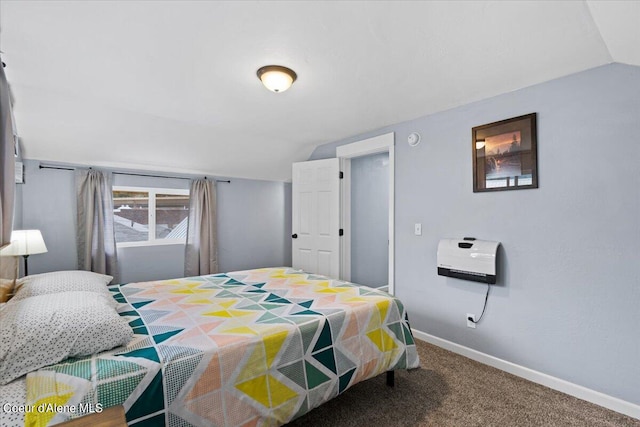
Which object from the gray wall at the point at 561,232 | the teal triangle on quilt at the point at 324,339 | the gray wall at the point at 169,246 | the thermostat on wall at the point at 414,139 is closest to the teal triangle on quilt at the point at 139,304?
the teal triangle on quilt at the point at 324,339

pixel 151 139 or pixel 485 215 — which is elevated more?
pixel 151 139

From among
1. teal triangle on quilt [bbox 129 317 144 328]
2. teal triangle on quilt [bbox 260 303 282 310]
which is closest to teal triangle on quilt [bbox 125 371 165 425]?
teal triangle on quilt [bbox 129 317 144 328]

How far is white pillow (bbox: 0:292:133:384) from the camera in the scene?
1.14 m

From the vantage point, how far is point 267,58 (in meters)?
2.01

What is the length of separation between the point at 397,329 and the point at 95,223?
11.4ft

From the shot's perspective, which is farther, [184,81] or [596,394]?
[184,81]

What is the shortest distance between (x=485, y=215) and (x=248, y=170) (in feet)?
10.9

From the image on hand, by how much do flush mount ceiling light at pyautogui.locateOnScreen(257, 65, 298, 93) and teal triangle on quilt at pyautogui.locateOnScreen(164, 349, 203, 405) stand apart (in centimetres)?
179

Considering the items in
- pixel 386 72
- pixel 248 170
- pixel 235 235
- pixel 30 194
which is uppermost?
pixel 386 72

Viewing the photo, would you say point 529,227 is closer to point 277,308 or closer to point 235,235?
point 277,308

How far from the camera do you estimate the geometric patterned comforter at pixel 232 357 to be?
1.18 m

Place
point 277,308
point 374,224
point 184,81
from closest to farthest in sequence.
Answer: point 277,308, point 184,81, point 374,224

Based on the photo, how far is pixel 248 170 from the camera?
4.68 metres

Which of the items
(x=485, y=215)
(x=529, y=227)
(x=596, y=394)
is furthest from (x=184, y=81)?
(x=596, y=394)
